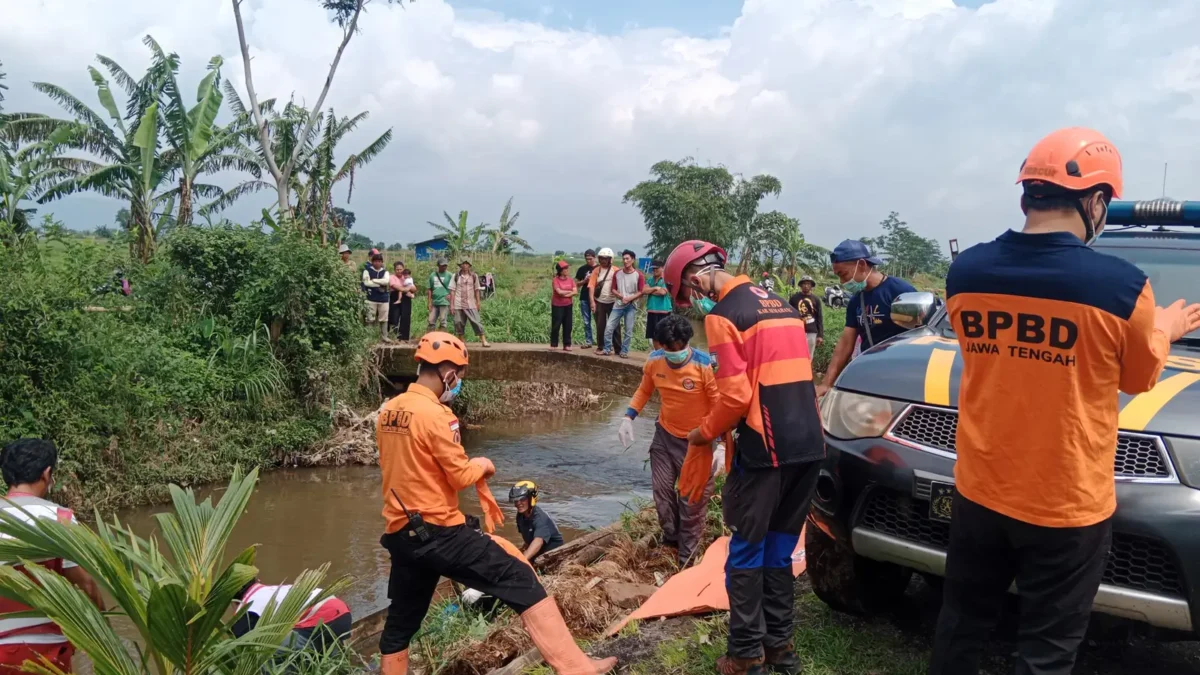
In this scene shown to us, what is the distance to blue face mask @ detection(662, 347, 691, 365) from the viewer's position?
21.1 ft

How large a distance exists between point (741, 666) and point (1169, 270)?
8.59 ft

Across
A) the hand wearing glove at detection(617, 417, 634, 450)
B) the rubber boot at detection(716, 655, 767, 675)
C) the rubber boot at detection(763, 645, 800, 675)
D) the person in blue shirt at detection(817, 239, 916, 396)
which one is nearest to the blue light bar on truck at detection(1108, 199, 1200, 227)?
the person in blue shirt at detection(817, 239, 916, 396)

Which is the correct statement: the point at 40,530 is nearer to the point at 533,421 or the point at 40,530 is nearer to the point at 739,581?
the point at 739,581

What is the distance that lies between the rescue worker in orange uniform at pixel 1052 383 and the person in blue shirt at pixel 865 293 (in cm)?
367

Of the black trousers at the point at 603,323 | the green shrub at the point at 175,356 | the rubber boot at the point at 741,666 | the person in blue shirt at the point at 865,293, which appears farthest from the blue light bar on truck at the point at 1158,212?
the green shrub at the point at 175,356

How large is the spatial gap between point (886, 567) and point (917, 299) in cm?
133

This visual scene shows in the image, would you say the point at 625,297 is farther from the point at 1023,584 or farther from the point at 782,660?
the point at 1023,584

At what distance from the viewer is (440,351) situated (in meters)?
4.14

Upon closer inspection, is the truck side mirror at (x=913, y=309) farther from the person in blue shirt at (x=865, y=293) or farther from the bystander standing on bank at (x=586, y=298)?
the bystander standing on bank at (x=586, y=298)

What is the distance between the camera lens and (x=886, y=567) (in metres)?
3.81

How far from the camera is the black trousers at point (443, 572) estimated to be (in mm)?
3994

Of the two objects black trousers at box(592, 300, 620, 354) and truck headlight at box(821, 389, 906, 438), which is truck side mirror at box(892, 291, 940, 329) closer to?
truck headlight at box(821, 389, 906, 438)

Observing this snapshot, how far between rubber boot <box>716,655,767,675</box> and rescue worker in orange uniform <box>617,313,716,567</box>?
9.17 ft

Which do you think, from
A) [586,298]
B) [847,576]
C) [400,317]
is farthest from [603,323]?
[847,576]
